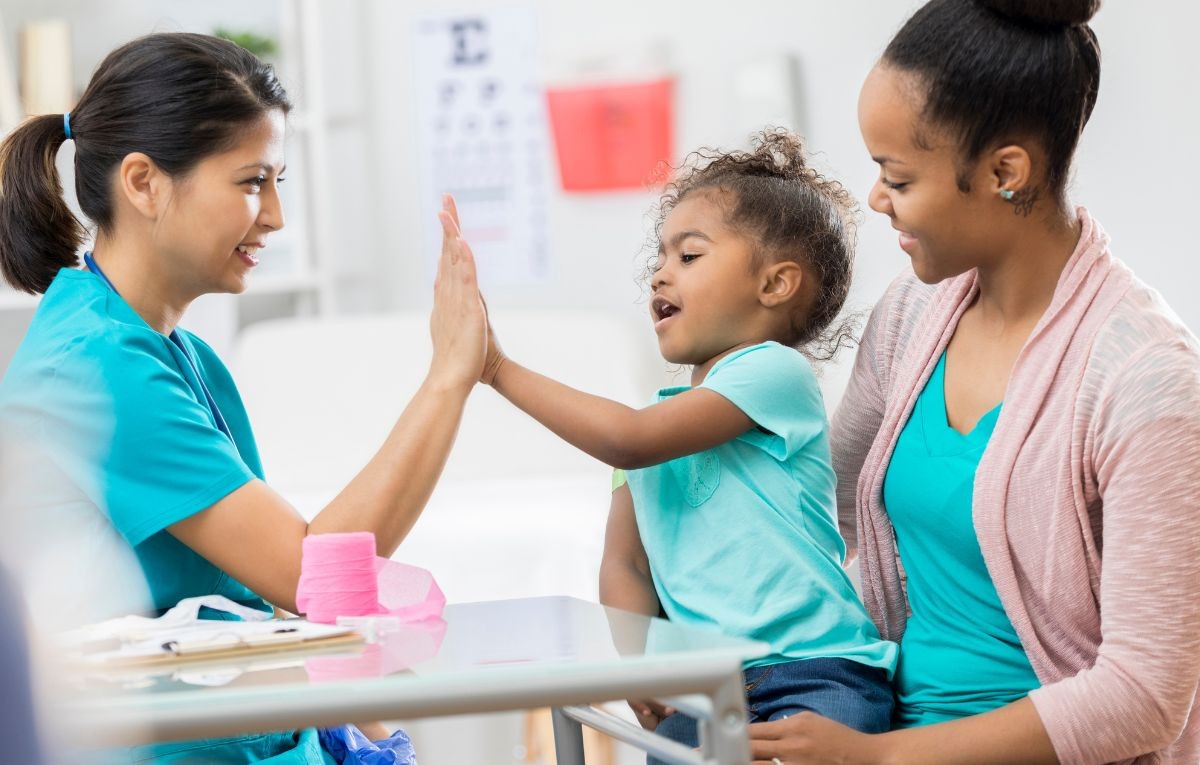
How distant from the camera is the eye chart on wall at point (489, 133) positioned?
3449 mm

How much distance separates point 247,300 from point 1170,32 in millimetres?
2276

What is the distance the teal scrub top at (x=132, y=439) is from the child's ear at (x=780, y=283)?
1.90 feet

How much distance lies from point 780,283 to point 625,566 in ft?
1.13

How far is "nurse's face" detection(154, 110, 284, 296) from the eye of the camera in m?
1.33

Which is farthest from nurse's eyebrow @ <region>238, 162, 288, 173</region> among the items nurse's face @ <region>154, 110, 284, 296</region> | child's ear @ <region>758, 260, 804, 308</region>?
child's ear @ <region>758, 260, 804, 308</region>

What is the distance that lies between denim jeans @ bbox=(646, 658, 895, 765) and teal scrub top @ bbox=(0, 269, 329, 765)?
1.33ft

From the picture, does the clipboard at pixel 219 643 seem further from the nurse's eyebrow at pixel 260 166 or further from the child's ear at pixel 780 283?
the child's ear at pixel 780 283

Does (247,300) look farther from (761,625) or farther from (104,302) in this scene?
(761,625)

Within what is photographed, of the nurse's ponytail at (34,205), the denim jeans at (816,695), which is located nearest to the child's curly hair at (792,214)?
the denim jeans at (816,695)

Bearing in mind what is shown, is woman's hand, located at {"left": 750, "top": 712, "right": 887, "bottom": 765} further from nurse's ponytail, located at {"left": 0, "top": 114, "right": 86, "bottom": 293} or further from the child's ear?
nurse's ponytail, located at {"left": 0, "top": 114, "right": 86, "bottom": 293}

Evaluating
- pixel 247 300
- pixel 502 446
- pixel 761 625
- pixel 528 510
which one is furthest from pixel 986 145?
pixel 247 300

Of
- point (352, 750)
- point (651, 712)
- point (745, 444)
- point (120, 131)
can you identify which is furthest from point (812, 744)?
point (120, 131)

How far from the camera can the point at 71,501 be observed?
3.92 ft

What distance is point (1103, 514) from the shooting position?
1.16m
